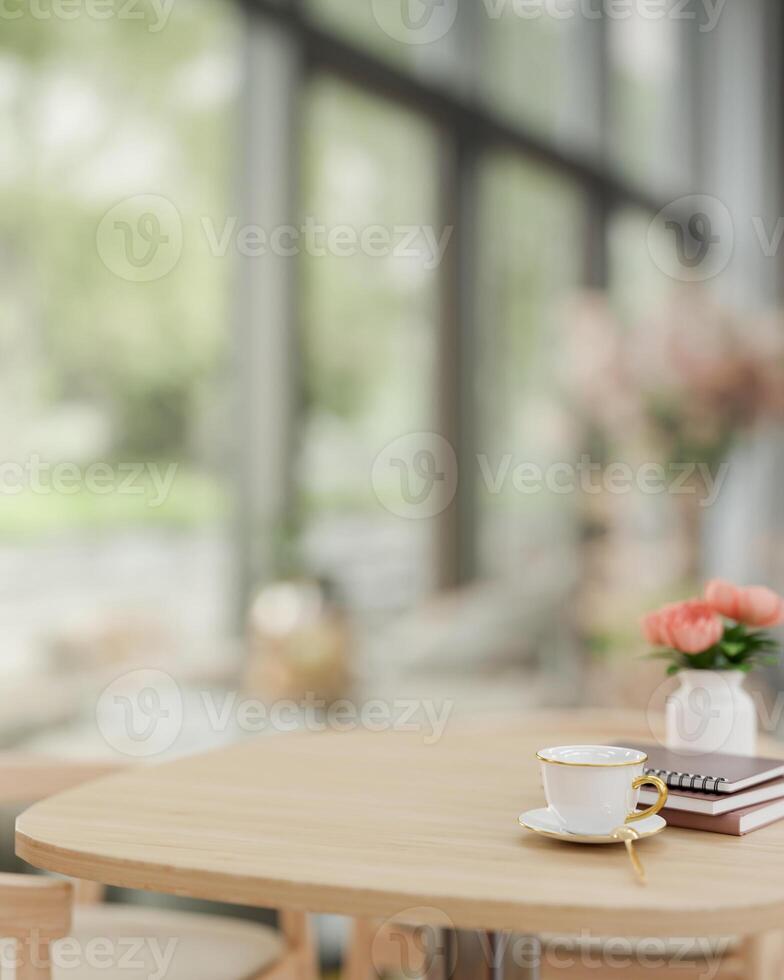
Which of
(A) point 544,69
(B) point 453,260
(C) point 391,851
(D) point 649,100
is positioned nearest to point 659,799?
(C) point 391,851

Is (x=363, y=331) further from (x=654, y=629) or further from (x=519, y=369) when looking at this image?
(x=654, y=629)

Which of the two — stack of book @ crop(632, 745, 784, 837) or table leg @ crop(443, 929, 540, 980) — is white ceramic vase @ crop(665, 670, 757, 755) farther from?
table leg @ crop(443, 929, 540, 980)

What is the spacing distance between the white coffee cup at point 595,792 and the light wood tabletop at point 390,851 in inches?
0.9

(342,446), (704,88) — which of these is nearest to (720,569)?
(704,88)

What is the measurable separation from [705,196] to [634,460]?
2.55m

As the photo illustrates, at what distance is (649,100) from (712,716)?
464cm

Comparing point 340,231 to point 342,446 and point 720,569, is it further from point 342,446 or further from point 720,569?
point 720,569

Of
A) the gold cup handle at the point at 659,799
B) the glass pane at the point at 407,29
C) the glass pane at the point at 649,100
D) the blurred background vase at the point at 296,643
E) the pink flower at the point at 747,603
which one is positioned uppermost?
the glass pane at the point at 649,100

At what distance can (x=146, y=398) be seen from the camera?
9.34 ft

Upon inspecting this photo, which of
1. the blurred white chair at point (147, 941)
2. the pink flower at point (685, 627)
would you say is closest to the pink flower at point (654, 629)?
the pink flower at point (685, 627)

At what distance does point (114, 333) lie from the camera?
2.77 metres

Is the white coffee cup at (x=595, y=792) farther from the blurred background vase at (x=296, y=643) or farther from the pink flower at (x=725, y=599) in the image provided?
the blurred background vase at (x=296, y=643)

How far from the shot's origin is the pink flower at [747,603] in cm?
139

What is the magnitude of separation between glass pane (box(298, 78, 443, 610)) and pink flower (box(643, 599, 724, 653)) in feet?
5.68
